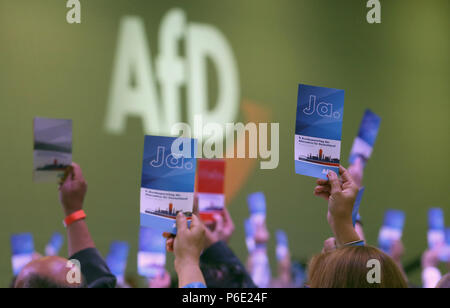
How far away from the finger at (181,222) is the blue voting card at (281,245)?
4.05 meters

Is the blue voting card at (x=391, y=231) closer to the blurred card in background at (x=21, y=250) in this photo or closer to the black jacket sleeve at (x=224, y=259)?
the black jacket sleeve at (x=224, y=259)

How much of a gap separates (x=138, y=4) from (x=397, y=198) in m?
3.59

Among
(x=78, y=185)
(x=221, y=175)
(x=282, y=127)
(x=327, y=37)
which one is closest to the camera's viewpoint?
(x=78, y=185)

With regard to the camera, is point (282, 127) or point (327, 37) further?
point (327, 37)

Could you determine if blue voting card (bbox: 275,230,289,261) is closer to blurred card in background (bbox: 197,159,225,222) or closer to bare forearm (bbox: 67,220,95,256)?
blurred card in background (bbox: 197,159,225,222)

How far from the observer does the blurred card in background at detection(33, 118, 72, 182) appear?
1.58 metres

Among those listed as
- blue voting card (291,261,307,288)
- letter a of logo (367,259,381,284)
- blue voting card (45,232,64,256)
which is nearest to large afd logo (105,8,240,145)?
blue voting card (45,232,64,256)

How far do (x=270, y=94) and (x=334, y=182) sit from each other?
4.06 metres

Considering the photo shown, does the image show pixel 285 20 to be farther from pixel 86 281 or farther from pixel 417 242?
pixel 86 281

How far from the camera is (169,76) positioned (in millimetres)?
5031

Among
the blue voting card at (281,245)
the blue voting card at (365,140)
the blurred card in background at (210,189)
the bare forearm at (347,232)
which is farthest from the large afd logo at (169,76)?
the bare forearm at (347,232)
